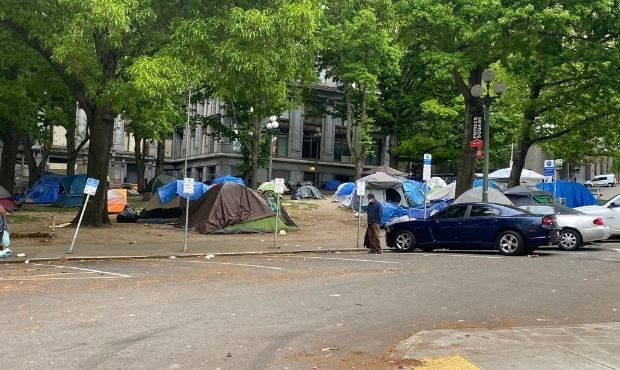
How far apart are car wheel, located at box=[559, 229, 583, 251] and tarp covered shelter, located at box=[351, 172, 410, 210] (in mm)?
13213

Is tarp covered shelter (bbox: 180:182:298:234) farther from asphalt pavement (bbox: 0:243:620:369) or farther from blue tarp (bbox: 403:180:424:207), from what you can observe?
Result: blue tarp (bbox: 403:180:424:207)

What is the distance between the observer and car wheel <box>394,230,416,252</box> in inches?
707

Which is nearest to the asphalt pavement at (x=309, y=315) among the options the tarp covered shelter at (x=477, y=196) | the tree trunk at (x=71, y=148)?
the tarp covered shelter at (x=477, y=196)

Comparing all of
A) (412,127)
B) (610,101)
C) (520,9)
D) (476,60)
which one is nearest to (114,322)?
(520,9)

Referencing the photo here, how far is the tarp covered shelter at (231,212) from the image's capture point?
23375mm

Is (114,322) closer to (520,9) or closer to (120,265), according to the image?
(120,265)

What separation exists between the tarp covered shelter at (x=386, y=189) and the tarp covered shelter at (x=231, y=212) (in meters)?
8.08

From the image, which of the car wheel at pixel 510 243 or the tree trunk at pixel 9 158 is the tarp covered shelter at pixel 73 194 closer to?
the tree trunk at pixel 9 158

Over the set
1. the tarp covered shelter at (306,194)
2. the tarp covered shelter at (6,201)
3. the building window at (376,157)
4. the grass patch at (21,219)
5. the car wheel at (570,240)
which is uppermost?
the building window at (376,157)

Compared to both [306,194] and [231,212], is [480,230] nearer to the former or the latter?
[231,212]

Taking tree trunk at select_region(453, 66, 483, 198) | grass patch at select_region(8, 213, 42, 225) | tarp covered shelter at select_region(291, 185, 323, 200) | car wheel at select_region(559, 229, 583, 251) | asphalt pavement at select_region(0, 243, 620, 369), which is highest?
tree trunk at select_region(453, 66, 483, 198)

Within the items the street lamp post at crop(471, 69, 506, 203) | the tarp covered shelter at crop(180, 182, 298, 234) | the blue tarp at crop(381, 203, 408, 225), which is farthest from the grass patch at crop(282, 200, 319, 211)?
the street lamp post at crop(471, 69, 506, 203)

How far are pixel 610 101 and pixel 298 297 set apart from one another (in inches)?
875

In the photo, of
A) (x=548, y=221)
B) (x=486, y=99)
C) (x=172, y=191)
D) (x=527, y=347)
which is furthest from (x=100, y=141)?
(x=527, y=347)
